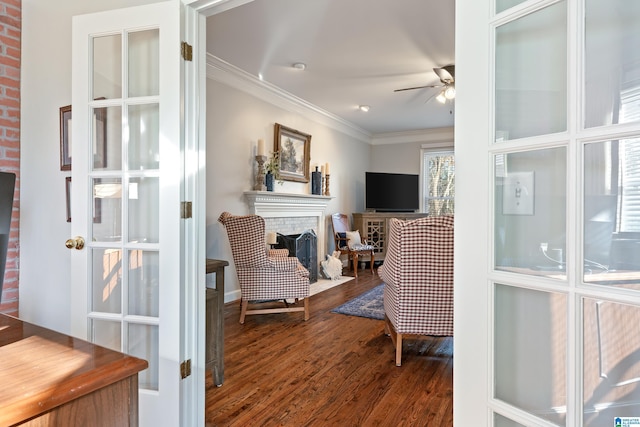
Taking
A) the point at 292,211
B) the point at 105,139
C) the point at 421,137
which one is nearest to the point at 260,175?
the point at 292,211

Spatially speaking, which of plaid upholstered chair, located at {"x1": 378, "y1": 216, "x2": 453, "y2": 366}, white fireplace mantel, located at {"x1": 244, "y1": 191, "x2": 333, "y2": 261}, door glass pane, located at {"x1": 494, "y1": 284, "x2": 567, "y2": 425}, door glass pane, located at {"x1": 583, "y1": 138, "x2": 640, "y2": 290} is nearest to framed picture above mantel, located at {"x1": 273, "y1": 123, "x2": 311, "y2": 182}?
white fireplace mantel, located at {"x1": 244, "y1": 191, "x2": 333, "y2": 261}

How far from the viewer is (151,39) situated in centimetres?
176

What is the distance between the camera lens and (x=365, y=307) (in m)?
4.08

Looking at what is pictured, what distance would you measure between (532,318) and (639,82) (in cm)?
61

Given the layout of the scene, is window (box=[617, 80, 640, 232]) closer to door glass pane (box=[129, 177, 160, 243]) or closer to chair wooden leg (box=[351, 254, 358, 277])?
door glass pane (box=[129, 177, 160, 243])

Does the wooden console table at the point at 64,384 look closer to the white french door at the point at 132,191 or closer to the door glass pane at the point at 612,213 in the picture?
the white french door at the point at 132,191

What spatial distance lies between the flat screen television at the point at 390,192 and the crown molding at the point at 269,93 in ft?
3.50

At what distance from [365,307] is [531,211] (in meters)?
3.29

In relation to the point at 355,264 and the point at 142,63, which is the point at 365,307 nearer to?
the point at 355,264

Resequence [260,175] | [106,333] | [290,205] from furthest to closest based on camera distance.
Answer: [290,205] → [260,175] → [106,333]

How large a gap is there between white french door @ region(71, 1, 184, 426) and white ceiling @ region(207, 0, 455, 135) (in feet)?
4.47

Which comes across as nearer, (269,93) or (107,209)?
(107,209)

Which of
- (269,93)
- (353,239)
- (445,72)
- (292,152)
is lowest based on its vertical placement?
(353,239)

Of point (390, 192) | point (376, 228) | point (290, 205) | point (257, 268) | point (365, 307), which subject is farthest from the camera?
point (390, 192)
